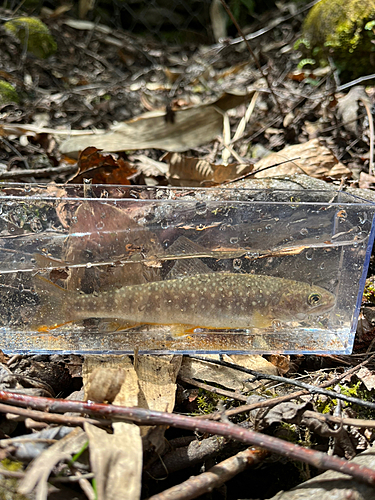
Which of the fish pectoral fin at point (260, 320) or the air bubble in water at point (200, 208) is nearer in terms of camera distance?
the fish pectoral fin at point (260, 320)

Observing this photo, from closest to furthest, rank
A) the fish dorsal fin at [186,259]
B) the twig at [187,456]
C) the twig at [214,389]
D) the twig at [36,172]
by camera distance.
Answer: the twig at [187,456]
the twig at [214,389]
the fish dorsal fin at [186,259]
the twig at [36,172]

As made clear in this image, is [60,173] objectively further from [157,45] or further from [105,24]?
[105,24]

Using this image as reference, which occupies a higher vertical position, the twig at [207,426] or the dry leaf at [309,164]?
the dry leaf at [309,164]

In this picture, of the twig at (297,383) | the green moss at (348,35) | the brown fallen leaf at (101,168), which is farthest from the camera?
the green moss at (348,35)

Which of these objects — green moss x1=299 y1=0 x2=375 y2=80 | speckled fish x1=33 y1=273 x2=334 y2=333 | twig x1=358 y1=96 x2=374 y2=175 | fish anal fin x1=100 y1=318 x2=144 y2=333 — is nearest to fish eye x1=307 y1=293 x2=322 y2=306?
speckled fish x1=33 y1=273 x2=334 y2=333

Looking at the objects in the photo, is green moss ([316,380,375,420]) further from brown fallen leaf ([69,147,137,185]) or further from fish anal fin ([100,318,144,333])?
brown fallen leaf ([69,147,137,185])

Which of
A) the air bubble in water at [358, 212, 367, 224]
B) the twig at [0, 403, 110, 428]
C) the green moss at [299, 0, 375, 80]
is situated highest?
the green moss at [299, 0, 375, 80]

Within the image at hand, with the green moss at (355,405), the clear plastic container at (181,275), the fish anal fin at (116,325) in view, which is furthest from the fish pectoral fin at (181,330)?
the green moss at (355,405)

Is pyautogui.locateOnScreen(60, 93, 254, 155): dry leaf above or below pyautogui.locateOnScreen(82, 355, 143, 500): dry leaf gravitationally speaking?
above

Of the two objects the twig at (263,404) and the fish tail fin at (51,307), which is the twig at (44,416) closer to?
the twig at (263,404)
